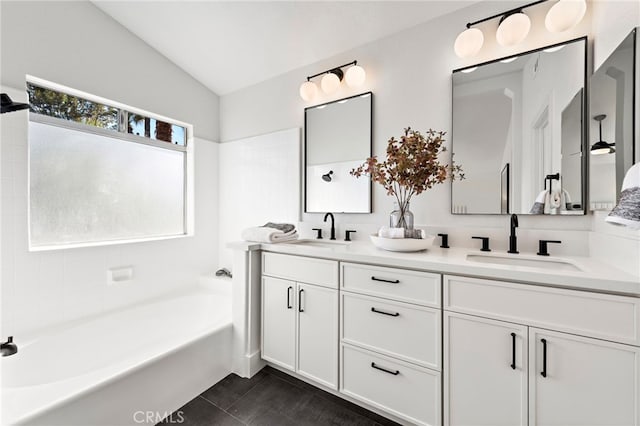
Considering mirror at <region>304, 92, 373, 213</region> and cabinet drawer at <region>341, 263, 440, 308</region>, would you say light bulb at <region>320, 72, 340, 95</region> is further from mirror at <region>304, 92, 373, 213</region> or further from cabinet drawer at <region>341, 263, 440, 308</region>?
cabinet drawer at <region>341, 263, 440, 308</region>

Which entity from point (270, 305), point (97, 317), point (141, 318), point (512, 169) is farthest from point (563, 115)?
point (97, 317)

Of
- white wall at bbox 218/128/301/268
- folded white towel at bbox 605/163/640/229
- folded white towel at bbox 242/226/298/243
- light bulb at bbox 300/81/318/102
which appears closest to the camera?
folded white towel at bbox 605/163/640/229

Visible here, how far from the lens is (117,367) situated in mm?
1398

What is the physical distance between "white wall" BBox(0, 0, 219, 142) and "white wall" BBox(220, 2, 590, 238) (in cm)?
143

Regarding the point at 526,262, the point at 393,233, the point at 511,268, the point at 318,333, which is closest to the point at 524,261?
the point at 526,262

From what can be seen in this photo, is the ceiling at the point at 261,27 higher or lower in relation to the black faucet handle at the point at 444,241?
higher

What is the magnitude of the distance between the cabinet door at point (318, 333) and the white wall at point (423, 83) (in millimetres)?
687

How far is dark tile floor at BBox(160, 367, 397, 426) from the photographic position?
1498 millimetres

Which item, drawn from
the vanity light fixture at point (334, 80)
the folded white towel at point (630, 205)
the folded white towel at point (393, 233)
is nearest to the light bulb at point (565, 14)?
the folded white towel at point (630, 205)

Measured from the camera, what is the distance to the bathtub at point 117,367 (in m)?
1.22

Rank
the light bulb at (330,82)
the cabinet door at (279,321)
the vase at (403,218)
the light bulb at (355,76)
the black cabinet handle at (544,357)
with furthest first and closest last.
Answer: the light bulb at (330,82) < the light bulb at (355,76) < the cabinet door at (279,321) < the vase at (403,218) < the black cabinet handle at (544,357)

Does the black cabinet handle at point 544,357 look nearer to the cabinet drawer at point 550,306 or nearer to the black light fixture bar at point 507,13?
the cabinet drawer at point 550,306

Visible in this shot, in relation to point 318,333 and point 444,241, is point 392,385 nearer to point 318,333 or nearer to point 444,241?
point 318,333
